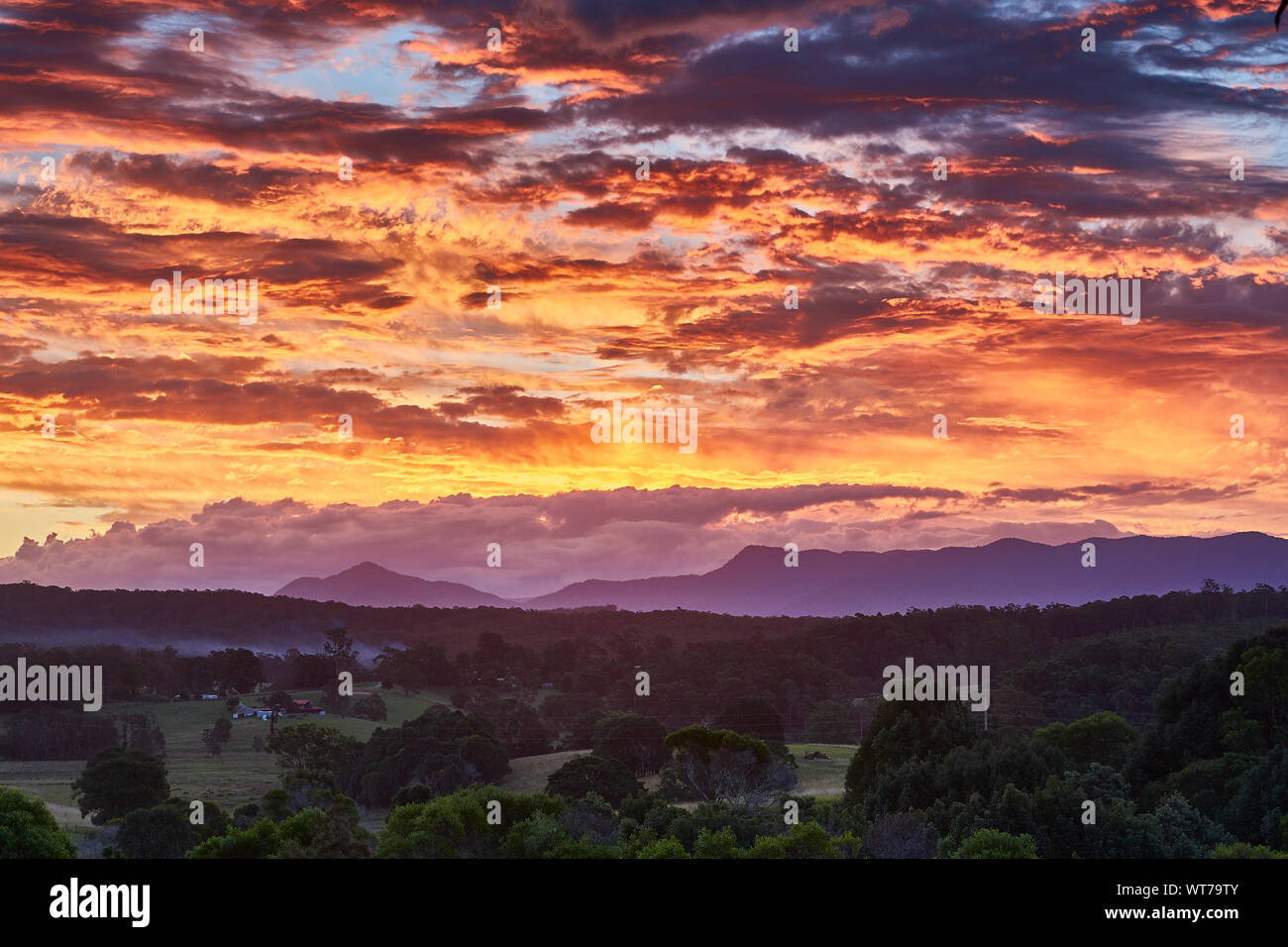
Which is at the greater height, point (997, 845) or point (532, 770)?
point (997, 845)

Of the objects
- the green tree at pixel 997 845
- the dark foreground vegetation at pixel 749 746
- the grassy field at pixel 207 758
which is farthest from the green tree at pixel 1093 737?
the grassy field at pixel 207 758

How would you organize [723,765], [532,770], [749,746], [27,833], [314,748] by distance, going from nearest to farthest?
1. [27,833]
2. [723,765]
3. [749,746]
4. [532,770]
5. [314,748]

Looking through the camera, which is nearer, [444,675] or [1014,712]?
[1014,712]

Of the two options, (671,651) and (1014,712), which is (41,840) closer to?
(1014,712)

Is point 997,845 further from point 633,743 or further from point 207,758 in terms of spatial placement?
point 207,758

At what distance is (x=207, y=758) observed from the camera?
98.6 m

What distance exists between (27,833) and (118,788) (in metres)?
32.0

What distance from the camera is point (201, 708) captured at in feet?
392

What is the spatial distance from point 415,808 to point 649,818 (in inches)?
391

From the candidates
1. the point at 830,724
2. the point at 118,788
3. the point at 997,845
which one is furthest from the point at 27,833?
the point at 830,724

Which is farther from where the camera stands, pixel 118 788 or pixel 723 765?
pixel 118 788

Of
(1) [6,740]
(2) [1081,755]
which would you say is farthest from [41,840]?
(1) [6,740]

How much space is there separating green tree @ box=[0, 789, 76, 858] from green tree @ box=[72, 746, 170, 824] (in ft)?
87.5

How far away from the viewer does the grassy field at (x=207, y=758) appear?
83625 mm
